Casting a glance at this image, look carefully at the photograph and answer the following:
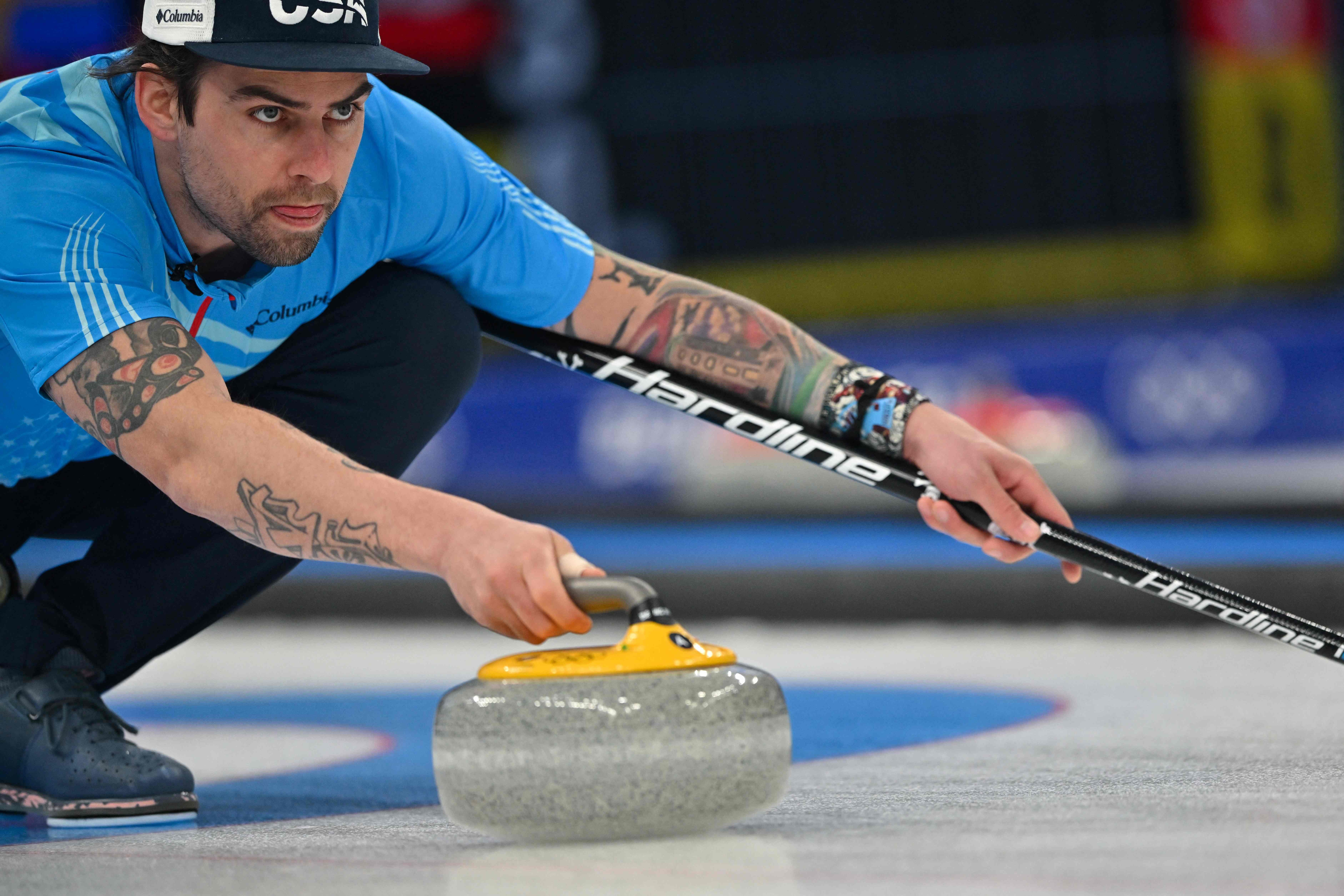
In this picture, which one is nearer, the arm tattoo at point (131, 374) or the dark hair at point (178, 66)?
the arm tattoo at point (131, 374)

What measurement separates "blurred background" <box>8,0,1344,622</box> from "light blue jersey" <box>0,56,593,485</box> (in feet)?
8.37

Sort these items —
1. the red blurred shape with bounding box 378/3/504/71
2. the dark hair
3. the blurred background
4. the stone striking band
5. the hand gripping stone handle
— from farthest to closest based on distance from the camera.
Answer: the red blurred shape with bounding box 378/3/504/71
the blurred background
the stone striking band
the dark hair
the hand gripping stone handle

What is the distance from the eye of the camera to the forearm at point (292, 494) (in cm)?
132

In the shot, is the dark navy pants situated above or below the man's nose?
below

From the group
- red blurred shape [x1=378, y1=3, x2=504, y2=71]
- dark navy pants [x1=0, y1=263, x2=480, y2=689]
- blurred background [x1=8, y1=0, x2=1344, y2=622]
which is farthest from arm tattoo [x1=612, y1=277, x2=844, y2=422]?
red blurred shape [x1=378, y1=3, x2=504, y2=71]

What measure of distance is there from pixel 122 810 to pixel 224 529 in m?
0.31

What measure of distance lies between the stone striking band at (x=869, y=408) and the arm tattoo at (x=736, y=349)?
2 cm

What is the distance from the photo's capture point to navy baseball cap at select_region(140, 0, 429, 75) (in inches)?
59.1

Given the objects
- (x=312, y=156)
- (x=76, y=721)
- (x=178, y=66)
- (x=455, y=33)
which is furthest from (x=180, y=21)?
(x=455, y=33)

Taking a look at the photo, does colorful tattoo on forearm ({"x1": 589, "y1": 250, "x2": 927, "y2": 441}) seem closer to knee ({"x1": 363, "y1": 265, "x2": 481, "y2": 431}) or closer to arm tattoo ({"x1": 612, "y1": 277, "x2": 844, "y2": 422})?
arm tattoo ({"x1": 612, "y1": 277, "x2": 844, "y2": 422})

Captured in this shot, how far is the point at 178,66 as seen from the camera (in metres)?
1.60

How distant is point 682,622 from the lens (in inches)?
158

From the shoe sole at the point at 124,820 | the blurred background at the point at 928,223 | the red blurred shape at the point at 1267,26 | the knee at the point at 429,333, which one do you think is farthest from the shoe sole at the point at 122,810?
the red blurred shape at the point at 1267,26

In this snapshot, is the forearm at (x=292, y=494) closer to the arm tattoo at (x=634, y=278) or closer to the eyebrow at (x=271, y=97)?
the eyebrow at (x=271, y=97)
